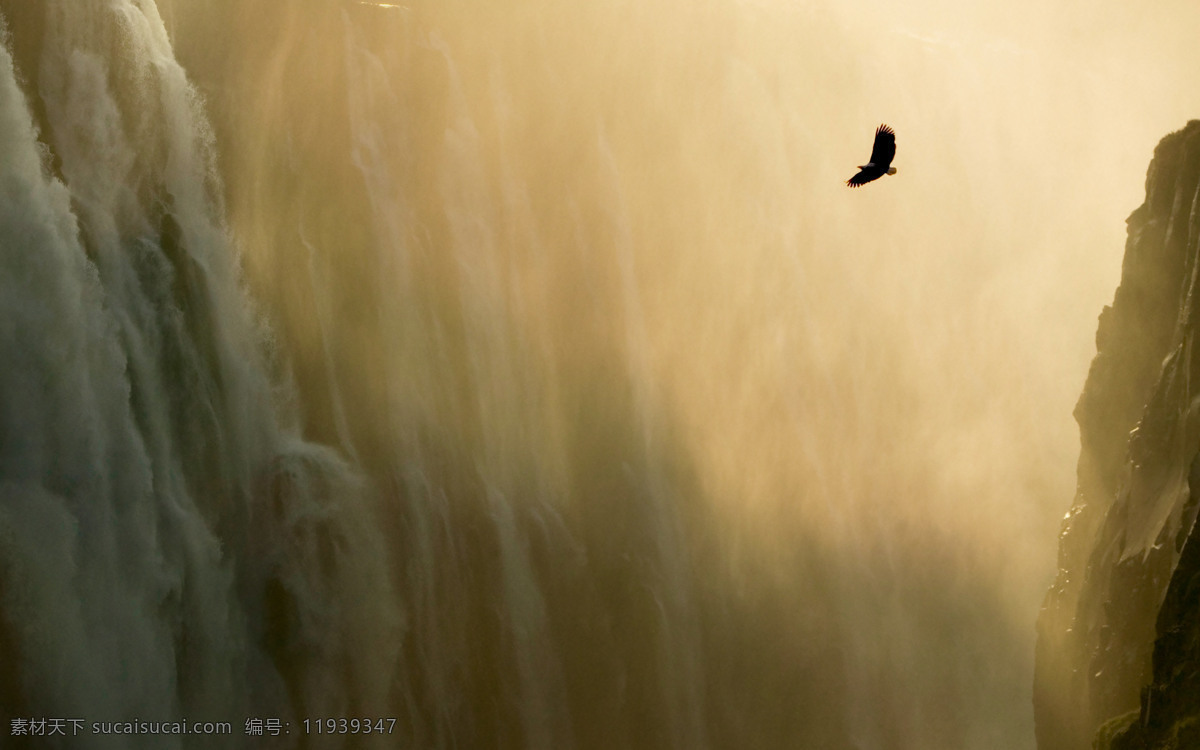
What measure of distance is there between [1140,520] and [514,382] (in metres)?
9.29

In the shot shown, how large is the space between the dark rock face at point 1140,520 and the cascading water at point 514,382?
14.6 ft

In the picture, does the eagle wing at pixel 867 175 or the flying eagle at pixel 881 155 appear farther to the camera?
the eagle wing at pixel 867 175

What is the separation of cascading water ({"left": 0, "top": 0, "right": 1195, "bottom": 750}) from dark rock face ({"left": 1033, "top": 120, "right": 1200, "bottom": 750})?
4.44 metres

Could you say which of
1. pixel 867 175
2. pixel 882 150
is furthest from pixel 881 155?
pixel 867 175

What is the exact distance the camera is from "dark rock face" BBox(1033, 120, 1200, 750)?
1362 centimetres

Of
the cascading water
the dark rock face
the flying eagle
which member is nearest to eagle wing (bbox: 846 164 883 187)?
the flying eagle

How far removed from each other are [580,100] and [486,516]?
7240 millimetres

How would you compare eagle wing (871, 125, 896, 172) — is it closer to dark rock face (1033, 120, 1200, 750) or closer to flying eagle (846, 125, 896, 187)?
flying eagle (846, 125, 896, 187)

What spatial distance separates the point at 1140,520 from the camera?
1577 cm

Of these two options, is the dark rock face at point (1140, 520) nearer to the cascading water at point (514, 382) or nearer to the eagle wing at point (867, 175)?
the cascading water at point (514, 382)

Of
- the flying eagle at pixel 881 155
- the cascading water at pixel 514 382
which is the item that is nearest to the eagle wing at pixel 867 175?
the flying eagle at pixel 881 155

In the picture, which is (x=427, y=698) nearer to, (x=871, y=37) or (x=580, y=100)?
(x=580, y=100)

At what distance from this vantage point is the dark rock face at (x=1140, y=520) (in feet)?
44.7

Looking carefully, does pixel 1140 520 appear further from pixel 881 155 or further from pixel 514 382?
pixel 514 382
